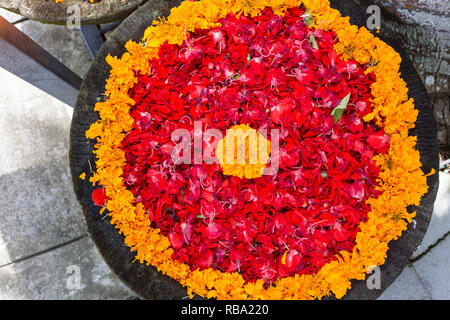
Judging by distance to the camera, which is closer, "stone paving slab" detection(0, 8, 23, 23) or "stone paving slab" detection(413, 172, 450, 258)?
"stone paving slab" detection(413, 172, 450, 258)

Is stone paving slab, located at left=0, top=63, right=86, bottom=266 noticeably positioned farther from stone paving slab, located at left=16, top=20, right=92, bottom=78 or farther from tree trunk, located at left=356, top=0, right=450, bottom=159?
tree trunk, located at left=356, top=0, right=450, bottom=159

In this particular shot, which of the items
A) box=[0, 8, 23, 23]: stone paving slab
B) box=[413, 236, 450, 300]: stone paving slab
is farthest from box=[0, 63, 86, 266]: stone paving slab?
box=[413, 236, 450, 300]: stone paving slab

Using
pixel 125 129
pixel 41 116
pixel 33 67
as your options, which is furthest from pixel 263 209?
pixel 41 116

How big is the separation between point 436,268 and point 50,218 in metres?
2.73

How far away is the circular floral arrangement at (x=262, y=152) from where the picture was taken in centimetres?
130

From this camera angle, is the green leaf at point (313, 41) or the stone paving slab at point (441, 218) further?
the stone paving slab at point (441, 218)

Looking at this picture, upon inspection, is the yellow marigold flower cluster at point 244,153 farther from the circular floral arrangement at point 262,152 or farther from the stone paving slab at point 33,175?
the stone paving slab at point 33,175

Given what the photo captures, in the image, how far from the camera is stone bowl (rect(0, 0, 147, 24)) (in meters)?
1.67

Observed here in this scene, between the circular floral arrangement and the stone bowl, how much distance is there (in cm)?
38

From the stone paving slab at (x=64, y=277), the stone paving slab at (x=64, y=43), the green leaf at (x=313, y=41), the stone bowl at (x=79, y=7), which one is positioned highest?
the green leaf at (x=313, y=41)

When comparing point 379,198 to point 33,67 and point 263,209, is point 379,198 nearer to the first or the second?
point 263,209

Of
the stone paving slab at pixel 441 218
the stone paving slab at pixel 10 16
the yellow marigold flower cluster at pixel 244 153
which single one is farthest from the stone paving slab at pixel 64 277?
the stone paving slab at pixel 441 218

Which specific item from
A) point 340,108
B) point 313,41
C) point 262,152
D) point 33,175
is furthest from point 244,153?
point 33,175

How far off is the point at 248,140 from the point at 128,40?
2.42 ft
